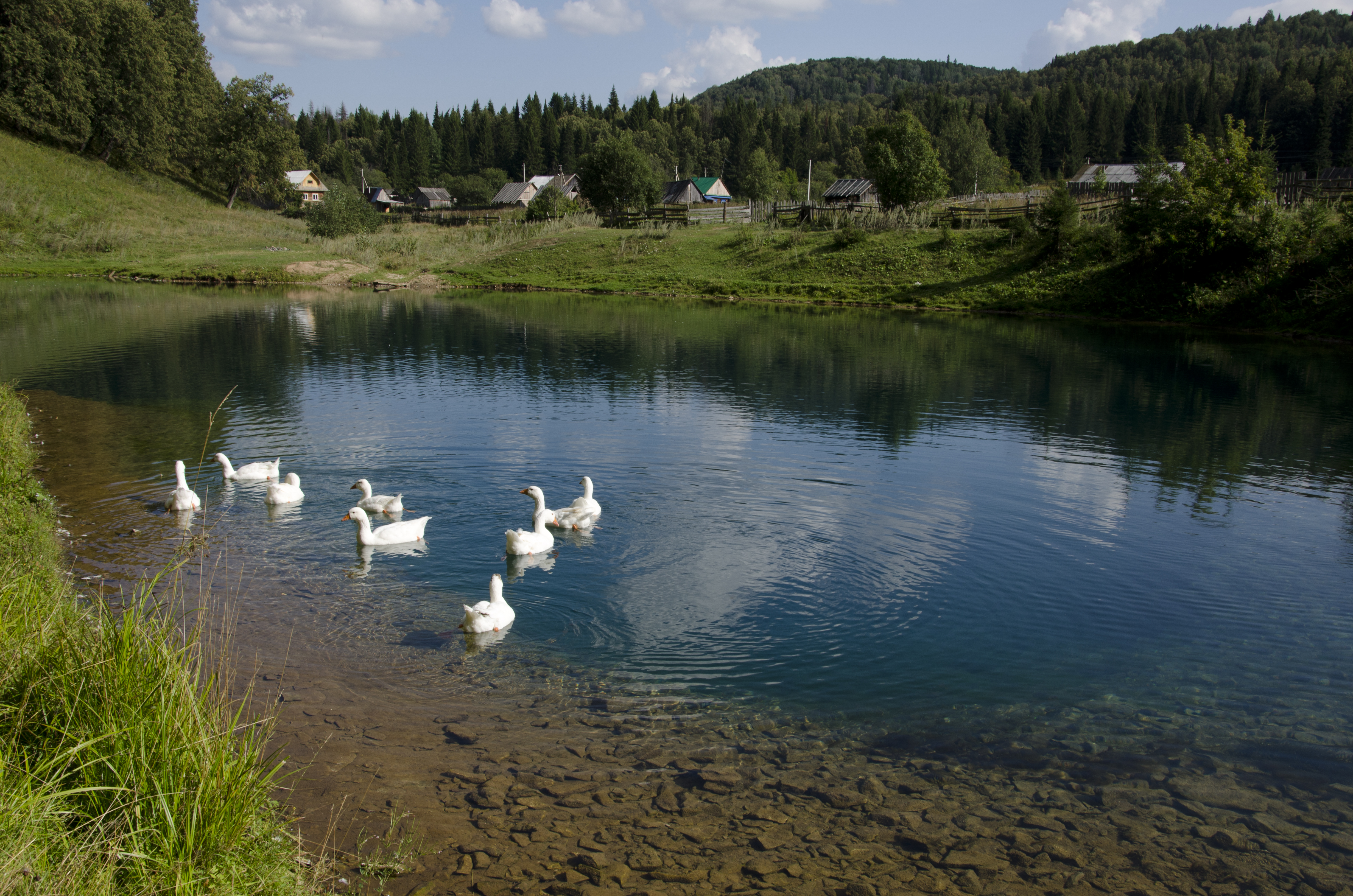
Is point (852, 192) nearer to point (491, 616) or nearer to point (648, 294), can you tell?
point (648, 294)

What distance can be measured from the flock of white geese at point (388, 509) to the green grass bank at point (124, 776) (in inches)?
222

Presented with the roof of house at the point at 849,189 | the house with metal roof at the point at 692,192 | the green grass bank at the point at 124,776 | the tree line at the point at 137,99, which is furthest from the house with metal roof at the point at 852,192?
the green grass bank at the point at 124,776

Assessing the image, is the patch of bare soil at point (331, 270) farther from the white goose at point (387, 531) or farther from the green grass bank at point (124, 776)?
the green grass bank at point (124, 776)

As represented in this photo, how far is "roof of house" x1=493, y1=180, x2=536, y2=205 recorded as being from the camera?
14238 cm

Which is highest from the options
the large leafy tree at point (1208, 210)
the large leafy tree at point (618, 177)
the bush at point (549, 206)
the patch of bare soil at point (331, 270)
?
the large leafy tree at point (618, 177)

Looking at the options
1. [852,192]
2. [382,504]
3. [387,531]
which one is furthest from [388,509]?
[852,192]

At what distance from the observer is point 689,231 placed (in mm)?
75625

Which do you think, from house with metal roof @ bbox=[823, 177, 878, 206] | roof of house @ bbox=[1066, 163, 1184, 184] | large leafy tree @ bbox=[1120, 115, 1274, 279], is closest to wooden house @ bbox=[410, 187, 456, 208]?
house with metal roof @ bbox=[823, 177, 878, 206]

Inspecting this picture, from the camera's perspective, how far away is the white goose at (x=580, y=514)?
576 inches

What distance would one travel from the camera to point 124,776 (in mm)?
4922

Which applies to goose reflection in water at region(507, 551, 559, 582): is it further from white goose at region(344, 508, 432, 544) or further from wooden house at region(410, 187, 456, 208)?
wooden house at region(410, 187, 456, 208)

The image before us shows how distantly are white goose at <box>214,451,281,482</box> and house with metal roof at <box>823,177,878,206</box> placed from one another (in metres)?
83.2

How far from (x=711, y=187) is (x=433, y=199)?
50861 mm

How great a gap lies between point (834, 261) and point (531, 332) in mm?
29855
